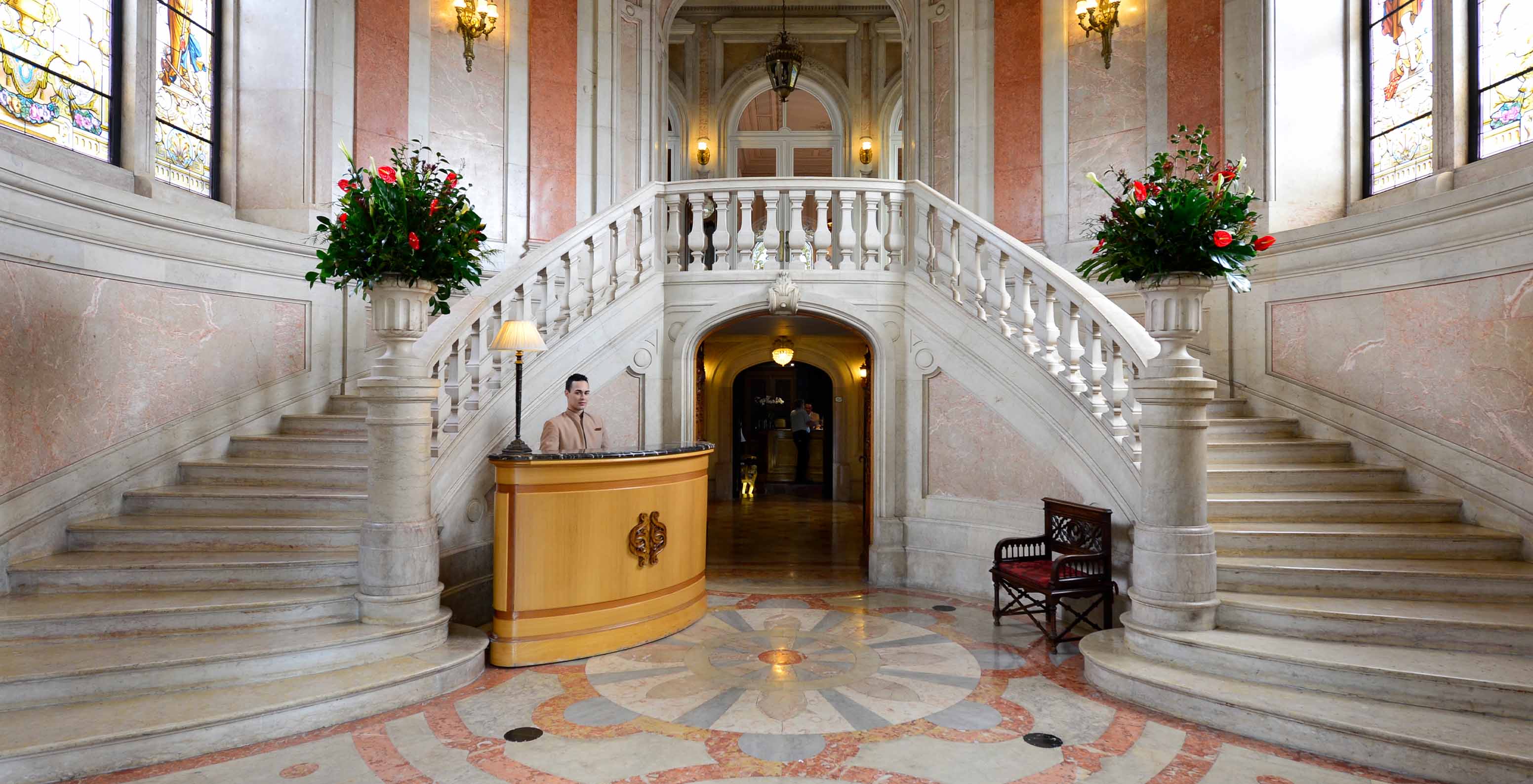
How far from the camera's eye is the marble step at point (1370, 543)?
5129 millimetres

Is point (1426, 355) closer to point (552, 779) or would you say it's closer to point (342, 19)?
point (552, 779)

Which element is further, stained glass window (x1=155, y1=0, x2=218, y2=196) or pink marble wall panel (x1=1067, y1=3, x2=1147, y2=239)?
pink marble wall panel (x1=1067, y1=3, x2=1147, y2=239)

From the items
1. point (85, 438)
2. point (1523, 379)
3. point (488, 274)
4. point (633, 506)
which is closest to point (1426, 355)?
point (1523, 379)

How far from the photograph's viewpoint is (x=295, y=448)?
634cm

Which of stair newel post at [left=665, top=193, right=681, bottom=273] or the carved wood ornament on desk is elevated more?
stair newel post at [left=665, top=193, right=681, bottom=273]

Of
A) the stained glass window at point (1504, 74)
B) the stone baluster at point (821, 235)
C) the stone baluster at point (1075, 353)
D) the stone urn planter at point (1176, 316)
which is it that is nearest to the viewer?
the stone urn planter at point (1176, 316)

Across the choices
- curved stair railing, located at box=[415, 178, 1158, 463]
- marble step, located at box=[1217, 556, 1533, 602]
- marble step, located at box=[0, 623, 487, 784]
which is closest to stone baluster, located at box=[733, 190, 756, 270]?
curved stair railing, located at box=[415, 178, 1158, 463]

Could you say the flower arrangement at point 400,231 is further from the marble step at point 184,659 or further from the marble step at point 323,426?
the marble step at point 323,426

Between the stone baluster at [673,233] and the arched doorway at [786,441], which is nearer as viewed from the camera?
the stone baluster at [673,233]

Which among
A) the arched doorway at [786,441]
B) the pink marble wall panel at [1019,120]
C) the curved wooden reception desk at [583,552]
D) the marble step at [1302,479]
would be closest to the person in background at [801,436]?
the arched doorway at [786,441]

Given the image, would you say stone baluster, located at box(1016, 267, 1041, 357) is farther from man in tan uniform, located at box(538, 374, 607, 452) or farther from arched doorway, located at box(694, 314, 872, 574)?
man in tan uniform, located at box(538, 374, 607, 452)

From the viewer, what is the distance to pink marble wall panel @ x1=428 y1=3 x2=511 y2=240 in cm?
862

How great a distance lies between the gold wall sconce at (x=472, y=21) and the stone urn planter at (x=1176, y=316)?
7.22m

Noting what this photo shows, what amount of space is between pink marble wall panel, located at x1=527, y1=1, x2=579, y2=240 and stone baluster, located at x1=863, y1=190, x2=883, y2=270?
3787 mm
